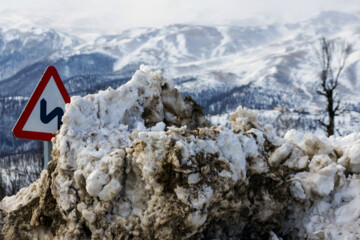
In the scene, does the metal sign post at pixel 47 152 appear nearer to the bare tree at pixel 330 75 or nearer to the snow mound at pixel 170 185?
the snow mound at pixel 170 185

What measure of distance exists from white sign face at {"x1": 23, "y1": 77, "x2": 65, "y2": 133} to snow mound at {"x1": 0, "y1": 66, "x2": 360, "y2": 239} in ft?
1.46

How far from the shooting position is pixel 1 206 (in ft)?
12.7

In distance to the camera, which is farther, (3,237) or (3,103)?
(3,103)

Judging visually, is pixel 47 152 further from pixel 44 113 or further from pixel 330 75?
pixel 330 75

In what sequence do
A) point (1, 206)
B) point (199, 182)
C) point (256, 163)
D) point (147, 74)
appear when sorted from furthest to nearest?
point (147, 74) → point (1, 206) → point (256, 163) → point (199, 182)

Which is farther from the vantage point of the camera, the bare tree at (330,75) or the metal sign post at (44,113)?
the bare tree at (330,75)

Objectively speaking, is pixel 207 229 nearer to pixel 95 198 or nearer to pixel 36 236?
pixel 95 198

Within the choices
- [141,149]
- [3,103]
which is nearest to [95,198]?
[141,149]

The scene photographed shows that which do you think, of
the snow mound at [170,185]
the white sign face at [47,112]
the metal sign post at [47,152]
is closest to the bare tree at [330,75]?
the snow mound at [170,185]

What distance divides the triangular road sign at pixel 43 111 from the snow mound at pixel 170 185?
1.44 feet

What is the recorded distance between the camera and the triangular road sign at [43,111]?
12.6 feet

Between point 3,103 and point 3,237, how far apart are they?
519 ft

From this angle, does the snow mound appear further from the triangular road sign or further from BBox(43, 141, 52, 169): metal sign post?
the triangular road sign

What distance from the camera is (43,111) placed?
3955mm
